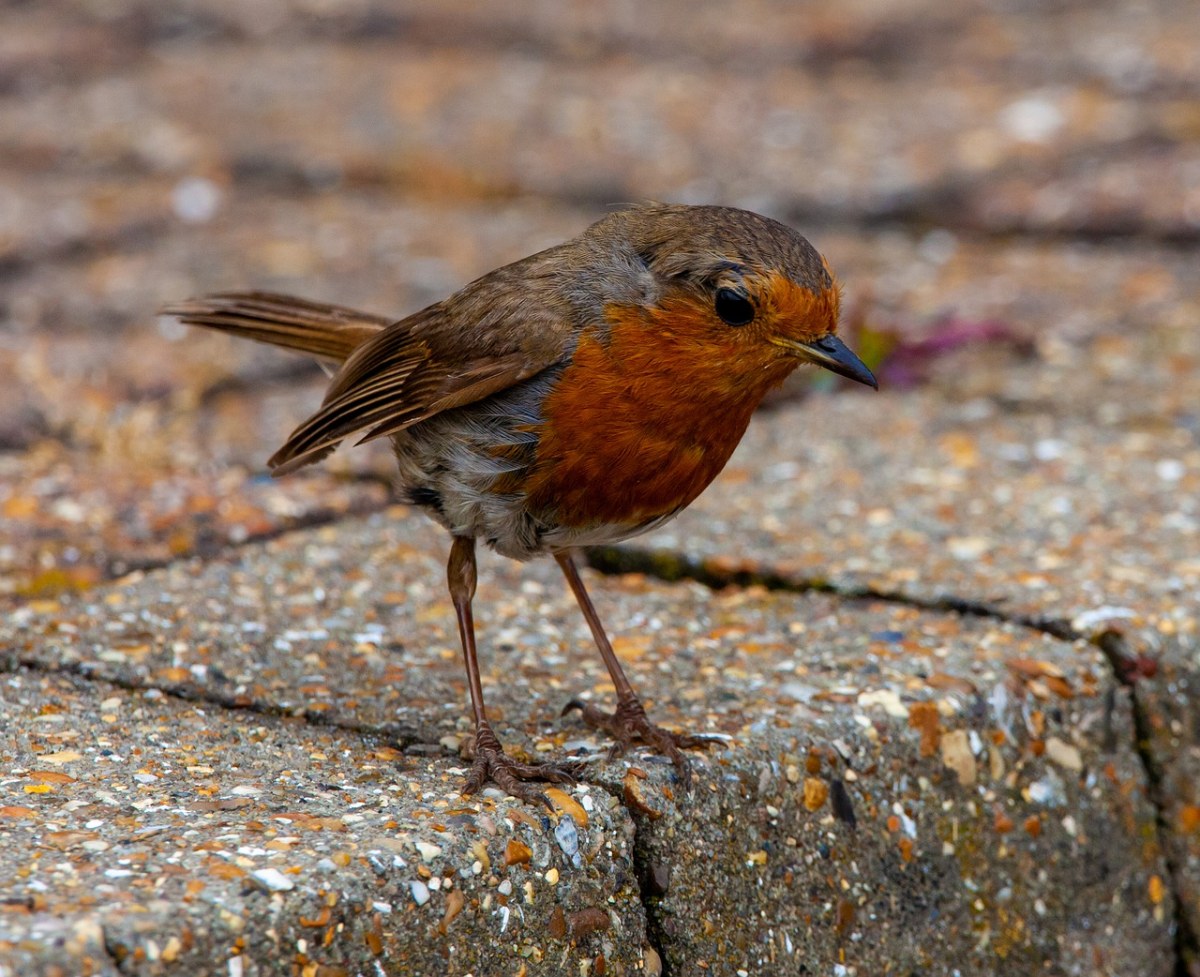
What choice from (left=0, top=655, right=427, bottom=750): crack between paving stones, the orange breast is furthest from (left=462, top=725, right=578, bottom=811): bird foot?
the orange breast

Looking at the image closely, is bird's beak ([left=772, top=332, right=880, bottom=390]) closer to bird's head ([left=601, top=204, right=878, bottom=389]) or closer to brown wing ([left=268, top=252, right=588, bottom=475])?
bird's head ([left=601, top=204, right=878, bottom=389])

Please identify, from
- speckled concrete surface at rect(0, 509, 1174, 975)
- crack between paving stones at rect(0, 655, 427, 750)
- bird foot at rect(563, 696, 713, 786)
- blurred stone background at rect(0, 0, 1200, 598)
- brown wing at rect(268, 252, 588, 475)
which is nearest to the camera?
speckled concrete surface at rect(0, 509, 1174, 975)

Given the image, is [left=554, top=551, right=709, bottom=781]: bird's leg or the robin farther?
the robin

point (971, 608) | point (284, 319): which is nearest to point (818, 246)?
point (284, 319)

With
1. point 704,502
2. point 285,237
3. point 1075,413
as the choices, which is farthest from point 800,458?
point 285,237

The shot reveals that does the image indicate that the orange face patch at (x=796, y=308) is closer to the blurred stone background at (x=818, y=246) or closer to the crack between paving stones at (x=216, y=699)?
the blurred stone background at (x=818, y=246)

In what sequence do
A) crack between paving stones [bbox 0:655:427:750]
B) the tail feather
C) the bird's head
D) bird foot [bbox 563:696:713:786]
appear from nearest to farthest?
bird foot [bbox 563:696:713:786]
crack between paving stones [bbox 0:655:427:750]
the bird's head
the tail feather

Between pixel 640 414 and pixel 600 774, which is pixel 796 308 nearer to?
pixel 640 414
